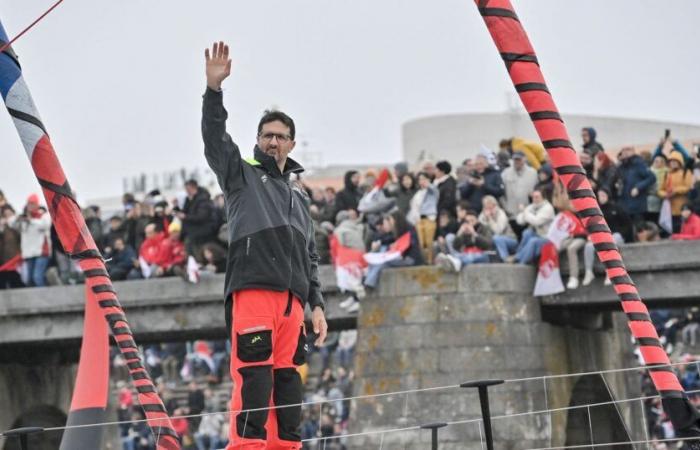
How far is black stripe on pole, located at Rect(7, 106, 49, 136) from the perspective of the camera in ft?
34.3

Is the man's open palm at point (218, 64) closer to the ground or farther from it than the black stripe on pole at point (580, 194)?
farther from it

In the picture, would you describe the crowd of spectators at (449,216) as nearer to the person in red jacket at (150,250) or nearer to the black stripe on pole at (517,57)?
the person in red jacket at (150,250)

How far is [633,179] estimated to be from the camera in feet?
63.3

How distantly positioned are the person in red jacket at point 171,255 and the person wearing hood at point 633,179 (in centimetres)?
647

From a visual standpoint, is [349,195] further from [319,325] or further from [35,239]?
[319,325]

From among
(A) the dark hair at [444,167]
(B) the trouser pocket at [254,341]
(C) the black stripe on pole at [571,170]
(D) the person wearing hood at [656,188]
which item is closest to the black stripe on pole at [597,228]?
(C) the black stripe on pole at [571,170]

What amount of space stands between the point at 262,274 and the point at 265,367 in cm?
48

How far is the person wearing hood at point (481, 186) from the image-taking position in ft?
66.1

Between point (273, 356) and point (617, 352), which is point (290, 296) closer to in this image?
point (273, 356)

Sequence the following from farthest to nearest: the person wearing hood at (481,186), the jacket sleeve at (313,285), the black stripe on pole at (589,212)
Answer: the person wearing hood at (481,186) → the black stripe on pole at (589,212) → the jacket sleeve at (313,285)

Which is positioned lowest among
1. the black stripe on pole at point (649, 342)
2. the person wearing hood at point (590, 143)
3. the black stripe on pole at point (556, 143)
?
the black stripe on pole at point (649, 342)

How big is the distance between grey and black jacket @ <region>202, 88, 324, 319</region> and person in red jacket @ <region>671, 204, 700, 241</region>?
39.5 feet

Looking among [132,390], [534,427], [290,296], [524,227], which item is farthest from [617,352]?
[290,296]

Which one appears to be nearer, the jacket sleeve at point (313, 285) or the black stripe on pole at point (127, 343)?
the jacket sleeve at point (313, 285)
